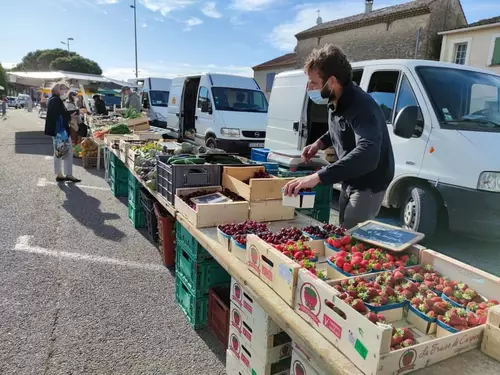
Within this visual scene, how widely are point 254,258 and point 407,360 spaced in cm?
92

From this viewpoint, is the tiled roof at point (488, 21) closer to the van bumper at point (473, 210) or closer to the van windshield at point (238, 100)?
the van windshield at point (238, 100)

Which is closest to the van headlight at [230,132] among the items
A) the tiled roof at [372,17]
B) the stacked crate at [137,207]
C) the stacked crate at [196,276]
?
the stacked crate at [137,207]

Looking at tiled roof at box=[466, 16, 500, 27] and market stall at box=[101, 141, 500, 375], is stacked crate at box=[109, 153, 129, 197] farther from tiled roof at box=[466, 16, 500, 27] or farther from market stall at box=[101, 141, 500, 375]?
tiled roof at box=[466, 16, 500, 27]

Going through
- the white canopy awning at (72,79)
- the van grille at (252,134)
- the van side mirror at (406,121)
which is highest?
the white canopy awning at (72,79)

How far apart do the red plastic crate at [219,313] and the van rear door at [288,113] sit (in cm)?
438

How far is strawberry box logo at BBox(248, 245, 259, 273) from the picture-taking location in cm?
198

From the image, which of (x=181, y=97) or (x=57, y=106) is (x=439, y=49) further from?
(x=57, y=106)

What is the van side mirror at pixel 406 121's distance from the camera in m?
4.46

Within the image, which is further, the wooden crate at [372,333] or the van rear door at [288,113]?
the van rear door at [288,113]

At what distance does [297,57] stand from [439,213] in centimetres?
2814

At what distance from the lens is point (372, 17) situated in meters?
23.4

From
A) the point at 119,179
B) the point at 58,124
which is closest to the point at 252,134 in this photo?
the point at 119,179

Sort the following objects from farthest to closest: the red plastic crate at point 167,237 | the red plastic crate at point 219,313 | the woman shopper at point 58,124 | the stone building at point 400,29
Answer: the stone building at point 400,29, the woman shopper at point 58,124, the red plastic crate at point 167,237, the red plastic crate at point 219,313

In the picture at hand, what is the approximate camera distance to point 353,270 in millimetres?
1838
